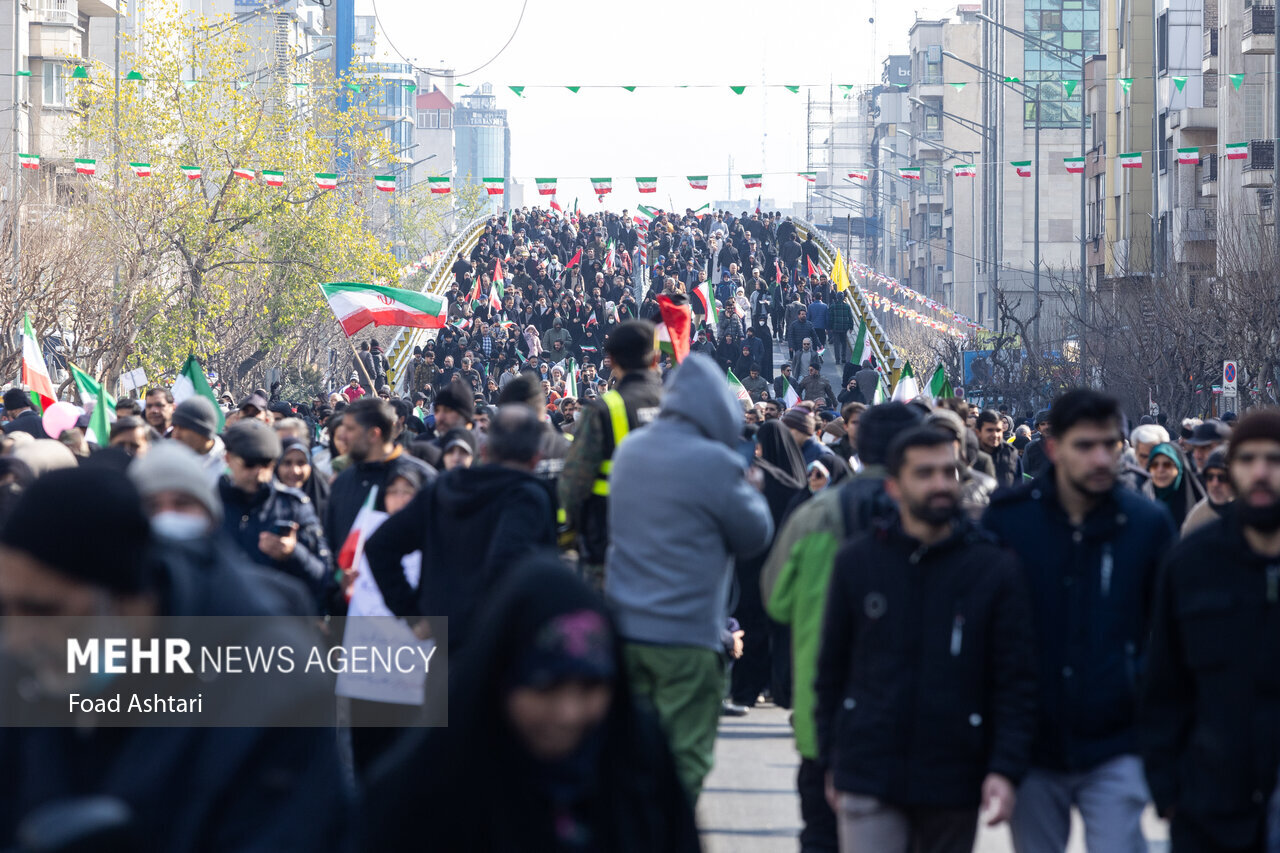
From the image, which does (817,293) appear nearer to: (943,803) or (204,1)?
(943,803)

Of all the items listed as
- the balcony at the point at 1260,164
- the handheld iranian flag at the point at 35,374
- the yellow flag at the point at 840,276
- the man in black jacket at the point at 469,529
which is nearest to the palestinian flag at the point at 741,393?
the handheld iranian flag at the point at 35,374

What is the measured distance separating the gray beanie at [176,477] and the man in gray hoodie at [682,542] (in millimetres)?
1952

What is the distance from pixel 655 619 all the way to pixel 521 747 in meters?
3.27

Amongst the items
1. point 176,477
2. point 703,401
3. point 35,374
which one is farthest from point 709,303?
point 176,477

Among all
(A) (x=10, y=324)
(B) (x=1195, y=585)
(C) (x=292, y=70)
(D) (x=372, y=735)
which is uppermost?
(C) (x=292, y=70)

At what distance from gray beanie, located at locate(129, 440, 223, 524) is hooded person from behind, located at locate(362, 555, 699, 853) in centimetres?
149

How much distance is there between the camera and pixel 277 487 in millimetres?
7754

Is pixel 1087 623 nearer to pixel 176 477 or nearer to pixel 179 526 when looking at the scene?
pixel 176 477

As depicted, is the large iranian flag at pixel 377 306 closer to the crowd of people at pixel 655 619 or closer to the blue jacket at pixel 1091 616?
the crowd of people at pixel 655 619

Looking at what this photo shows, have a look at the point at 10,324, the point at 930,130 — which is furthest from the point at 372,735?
the point at 930,130

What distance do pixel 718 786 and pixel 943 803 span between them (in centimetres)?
428

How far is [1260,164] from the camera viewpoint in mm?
40219

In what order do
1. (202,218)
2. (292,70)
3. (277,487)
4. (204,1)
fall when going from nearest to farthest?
(277,487) → (202,218) → (292,70) → (204,1)

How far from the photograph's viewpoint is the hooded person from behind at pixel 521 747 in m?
2.93
